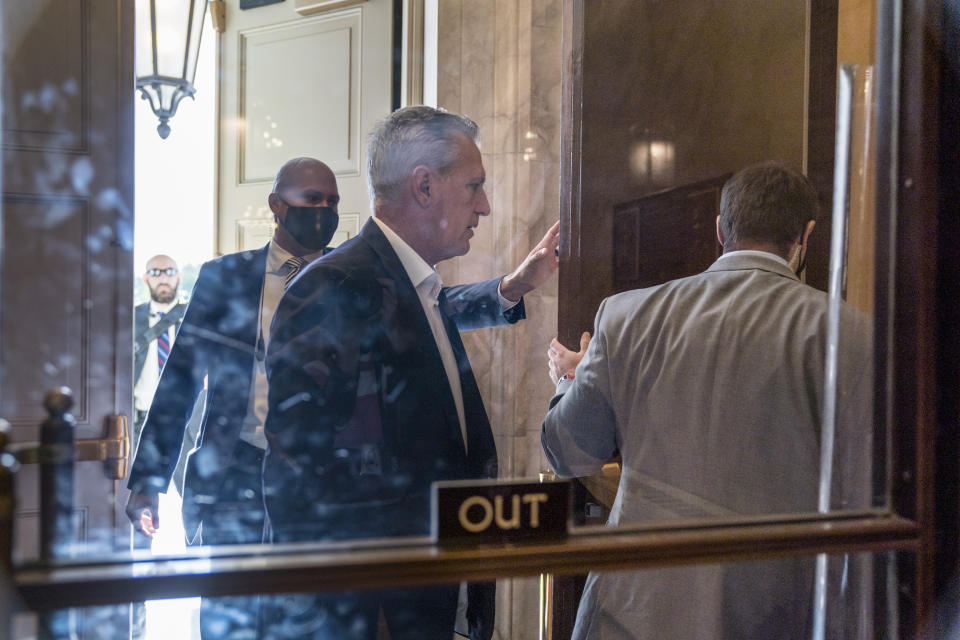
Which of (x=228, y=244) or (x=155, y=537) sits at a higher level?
(x=228, y=244)

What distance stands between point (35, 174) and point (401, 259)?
0.24 metres

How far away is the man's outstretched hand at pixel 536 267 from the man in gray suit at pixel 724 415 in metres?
0.07

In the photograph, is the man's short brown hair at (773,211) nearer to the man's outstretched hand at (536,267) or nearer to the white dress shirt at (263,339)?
the man's outstretched hand at (536,267)

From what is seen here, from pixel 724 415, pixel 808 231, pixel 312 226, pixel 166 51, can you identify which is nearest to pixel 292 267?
pixel 312 226

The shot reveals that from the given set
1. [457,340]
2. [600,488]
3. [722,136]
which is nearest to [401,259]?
[457,340]

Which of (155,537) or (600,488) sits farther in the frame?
(600,488)

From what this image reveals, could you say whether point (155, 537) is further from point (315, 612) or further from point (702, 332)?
point (702, 332)

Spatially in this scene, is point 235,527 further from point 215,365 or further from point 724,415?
point 724,415

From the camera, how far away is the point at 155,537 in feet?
1.49

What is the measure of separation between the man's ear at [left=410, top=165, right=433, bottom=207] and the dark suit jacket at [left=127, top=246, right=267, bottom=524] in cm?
13

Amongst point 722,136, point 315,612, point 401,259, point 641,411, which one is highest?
point 722,136

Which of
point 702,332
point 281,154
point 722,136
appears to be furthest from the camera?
point 722,136

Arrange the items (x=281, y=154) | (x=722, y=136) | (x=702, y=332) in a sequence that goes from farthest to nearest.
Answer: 1. (x=722, y=136)
2. (x=702, y=332)
3. (x=281, y=154)

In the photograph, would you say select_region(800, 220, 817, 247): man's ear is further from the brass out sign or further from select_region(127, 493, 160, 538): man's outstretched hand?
select_region(127, 493, 160, 538): man's outstretched hand
